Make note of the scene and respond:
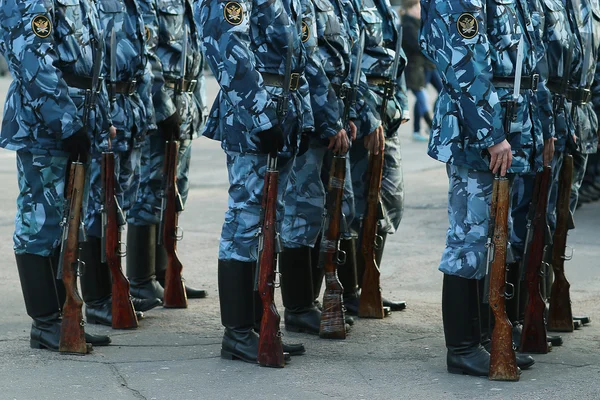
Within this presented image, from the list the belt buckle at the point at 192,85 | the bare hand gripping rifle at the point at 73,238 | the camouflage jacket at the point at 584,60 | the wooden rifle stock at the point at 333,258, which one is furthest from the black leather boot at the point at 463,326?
the belt buckle at the point at 192,85

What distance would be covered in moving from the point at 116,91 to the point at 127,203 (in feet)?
2.28

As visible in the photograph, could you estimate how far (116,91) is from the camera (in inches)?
239

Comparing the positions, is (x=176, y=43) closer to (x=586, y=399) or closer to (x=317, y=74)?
(x=317, y=74)

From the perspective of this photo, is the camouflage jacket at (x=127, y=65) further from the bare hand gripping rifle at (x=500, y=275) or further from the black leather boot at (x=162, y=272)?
the bare hand gripping rifle at (x=500, y=275)

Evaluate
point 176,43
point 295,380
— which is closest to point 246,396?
point 295,380

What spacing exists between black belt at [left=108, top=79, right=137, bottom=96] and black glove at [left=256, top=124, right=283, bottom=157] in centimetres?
110

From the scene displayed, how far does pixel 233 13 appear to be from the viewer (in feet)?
17.0

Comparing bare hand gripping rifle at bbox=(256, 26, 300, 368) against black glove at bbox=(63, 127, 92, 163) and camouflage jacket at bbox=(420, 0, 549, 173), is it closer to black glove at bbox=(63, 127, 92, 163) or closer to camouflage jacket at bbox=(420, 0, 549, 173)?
camouflage jacket at bbox=(420, 0, 549, 173)

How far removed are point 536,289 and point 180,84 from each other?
7.84 ft

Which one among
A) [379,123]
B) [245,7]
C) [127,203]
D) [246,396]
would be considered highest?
[245,7]

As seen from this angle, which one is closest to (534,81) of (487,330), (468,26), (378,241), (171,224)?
(468,26)

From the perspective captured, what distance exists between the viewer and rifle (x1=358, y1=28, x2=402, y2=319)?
6523 mm

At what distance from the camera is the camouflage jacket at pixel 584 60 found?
570 centimetres

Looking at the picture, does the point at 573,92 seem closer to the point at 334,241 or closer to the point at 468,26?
the point at 468,26
